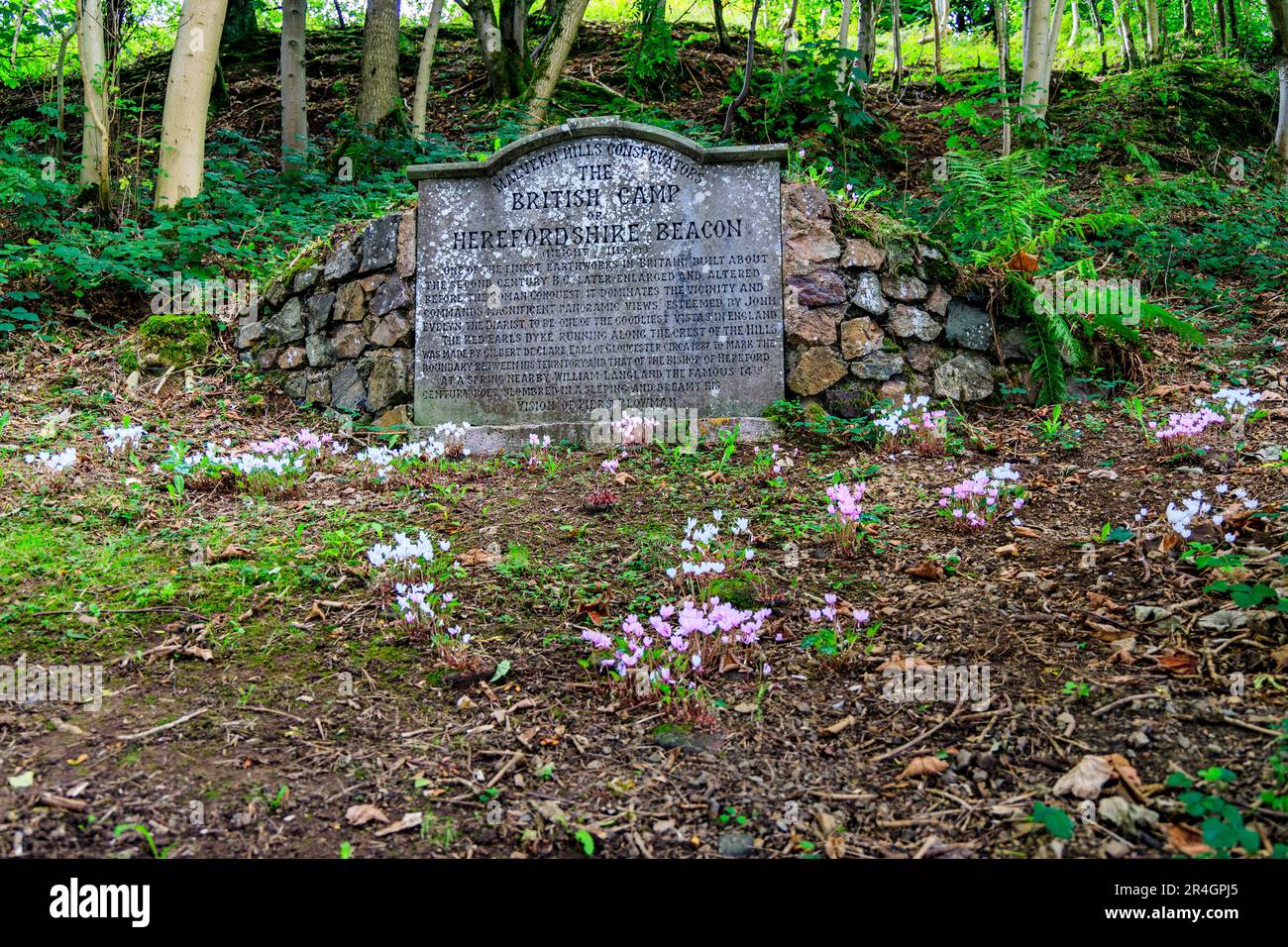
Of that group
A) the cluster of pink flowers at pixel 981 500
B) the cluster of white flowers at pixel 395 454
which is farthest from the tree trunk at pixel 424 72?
the cluster of pink flowers at pixel 981 500

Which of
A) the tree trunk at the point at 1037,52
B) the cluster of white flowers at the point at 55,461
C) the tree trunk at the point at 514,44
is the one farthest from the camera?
the tree trunk at the point at 514,44

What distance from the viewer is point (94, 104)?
27.9 ft

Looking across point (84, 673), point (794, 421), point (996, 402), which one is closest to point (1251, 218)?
point (996, 402)

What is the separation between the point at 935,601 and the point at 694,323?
3516mm

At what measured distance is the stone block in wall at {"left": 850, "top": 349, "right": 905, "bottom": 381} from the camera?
6582mm

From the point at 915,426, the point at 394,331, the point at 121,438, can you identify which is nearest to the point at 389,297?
the point at 394,331

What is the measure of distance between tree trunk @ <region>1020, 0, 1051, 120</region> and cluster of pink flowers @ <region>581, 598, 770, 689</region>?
9.29m

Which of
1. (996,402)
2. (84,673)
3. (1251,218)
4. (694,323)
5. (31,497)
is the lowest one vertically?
(84,673)

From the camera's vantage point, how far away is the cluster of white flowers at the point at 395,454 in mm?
5691

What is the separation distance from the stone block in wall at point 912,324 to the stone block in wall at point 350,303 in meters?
4.37

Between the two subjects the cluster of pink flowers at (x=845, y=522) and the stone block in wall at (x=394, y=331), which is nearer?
the cluster of pink flowers at (x=845, y=522)

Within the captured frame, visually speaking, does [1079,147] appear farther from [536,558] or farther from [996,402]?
[536,558]

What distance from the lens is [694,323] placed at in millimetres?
6641

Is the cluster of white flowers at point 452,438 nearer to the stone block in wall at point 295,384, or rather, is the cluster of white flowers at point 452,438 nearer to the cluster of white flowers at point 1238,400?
the stone block in wall at point 295,384
